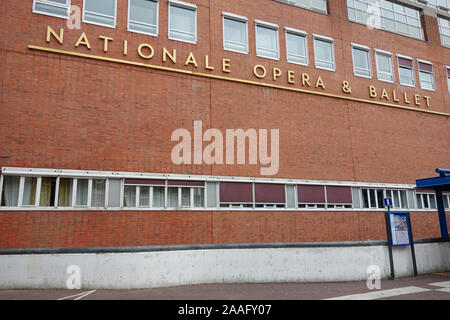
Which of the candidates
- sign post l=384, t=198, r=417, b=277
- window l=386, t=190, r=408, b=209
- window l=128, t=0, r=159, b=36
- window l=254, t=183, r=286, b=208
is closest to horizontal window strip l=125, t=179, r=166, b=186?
window l=254, t=183, r=286, b=208

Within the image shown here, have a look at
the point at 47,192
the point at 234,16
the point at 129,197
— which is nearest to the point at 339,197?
the point at 129,197

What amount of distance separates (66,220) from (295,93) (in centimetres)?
1010

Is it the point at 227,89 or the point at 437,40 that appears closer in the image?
the point at 227,89

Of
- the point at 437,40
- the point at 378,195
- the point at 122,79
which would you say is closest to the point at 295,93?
the point at 378,195

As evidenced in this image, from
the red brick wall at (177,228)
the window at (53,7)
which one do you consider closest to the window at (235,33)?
the window at (53,7)

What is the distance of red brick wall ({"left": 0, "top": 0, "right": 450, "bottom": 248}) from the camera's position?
35.1 ft

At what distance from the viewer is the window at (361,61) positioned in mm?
16923

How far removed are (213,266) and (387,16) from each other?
52.9 feet

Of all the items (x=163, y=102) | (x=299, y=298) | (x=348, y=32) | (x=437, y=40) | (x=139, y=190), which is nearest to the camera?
(x=299, y=298)

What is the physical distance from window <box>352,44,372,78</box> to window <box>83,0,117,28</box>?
11.1 metres

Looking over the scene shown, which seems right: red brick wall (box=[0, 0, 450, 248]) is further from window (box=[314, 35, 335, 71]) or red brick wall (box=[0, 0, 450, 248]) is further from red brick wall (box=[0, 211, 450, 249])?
window (box=[314, 35, 335, 71])

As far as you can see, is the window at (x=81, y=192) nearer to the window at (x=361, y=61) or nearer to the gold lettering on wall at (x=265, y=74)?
the gold lettering on wall at (x=265, y=74)

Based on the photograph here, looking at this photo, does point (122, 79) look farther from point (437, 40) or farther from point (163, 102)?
point (437, 40)
